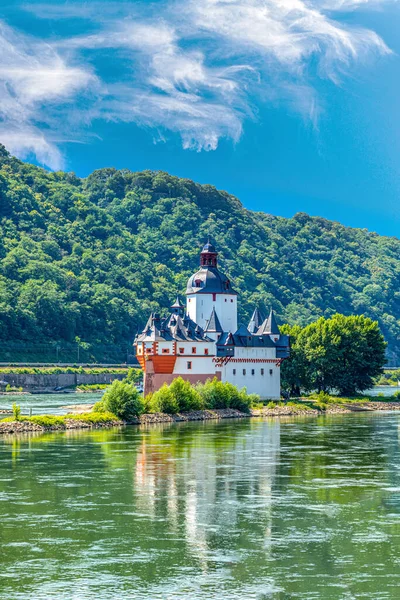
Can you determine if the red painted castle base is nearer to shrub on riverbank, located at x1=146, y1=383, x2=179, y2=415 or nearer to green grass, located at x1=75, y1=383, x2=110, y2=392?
shrub on riverbank, located at x1=146, y1=383, x2=179, y2=415

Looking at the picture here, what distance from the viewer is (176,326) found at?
93438 millimetres

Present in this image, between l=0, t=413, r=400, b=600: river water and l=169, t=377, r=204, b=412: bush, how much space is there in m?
21.1

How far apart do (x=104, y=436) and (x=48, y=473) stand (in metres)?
17.8

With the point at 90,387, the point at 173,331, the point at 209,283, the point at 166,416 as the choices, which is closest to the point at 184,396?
the point at 166,416

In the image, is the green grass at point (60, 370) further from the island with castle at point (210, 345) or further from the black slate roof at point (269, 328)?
the black slate roof at point (269, 328)

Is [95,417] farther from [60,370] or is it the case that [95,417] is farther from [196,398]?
[60,370]

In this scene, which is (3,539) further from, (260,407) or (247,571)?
(260,407)

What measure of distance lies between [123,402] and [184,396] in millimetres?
8483

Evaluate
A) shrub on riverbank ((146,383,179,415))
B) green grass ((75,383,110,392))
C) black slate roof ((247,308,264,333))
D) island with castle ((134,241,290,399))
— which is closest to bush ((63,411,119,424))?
shrub on riverbank ((146,383,179,415))

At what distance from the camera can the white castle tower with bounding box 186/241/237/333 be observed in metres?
101

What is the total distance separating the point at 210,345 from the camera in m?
93.7

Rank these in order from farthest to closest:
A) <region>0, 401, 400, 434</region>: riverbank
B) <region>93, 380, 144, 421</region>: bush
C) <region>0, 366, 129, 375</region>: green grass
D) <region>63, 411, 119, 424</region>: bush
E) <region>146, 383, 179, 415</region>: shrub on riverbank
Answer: <region>0, 366, 129, 375</region>: green grass → <region>146, 383, 179, 415</region>: shrub on riverbank → <region>93, 380, 144, 421</region>: bush → <region>63, 411, 119, 424</region>: bush → <region>0, 401, 400, 434</region>: riverbank

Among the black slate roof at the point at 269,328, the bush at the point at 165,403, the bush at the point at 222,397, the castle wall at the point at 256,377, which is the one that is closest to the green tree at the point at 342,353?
the black slate roof at the point at 269,328

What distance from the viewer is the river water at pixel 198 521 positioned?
25.0 m
